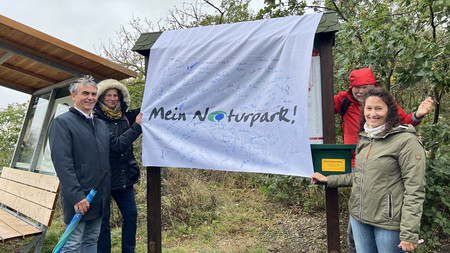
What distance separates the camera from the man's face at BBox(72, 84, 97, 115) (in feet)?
8.32

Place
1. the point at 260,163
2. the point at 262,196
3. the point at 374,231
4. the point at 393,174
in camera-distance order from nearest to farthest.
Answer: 1. the point at 393,174
2. the point at 374,231
3. the point at 260,163
4. the point at 262,196

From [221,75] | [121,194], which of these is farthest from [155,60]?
[121,194]

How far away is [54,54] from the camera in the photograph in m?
3.29

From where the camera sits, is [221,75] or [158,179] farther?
[158,179]

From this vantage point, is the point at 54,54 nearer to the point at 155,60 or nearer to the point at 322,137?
the point at 155,60

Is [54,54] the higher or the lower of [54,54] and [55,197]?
the higher

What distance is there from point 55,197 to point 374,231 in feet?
9.51

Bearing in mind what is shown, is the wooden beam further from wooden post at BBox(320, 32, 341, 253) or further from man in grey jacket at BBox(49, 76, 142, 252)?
wooden post at BBox(320, 32, 341, 253)

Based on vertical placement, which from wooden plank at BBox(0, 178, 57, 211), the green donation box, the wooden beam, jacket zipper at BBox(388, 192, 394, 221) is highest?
the wooden beam

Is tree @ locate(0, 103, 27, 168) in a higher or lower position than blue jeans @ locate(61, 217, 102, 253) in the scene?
higher

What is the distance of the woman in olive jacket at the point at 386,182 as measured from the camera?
5.79 feet

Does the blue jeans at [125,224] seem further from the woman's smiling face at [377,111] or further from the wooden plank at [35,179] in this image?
the woman's smiling face at [377,111]

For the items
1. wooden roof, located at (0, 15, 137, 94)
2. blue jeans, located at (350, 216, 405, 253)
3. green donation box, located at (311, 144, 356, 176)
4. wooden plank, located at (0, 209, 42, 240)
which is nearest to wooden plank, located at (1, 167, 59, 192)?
wooden plank, located at (0, 209, 42, 240)

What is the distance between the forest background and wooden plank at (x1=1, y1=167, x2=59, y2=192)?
3.26ft
